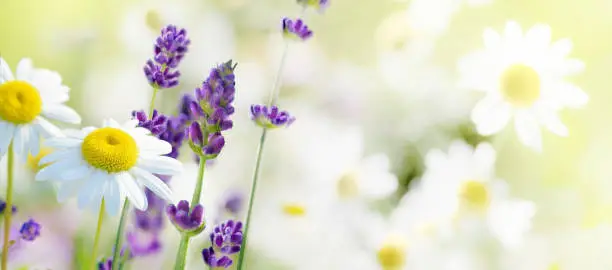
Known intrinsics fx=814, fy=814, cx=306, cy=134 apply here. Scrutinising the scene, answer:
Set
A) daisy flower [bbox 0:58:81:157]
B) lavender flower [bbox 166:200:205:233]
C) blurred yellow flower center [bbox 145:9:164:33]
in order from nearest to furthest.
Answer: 1. lavender flower [bbox 166:200:205:233]
2. daisy flower [bbox 0:58:81:157]
3. blurred yellow flower center [bbox 145:9:164:33]

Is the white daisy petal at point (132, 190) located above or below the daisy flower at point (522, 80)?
below

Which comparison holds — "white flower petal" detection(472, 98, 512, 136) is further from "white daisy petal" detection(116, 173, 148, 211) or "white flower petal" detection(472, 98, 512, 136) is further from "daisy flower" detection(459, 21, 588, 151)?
"white daisy petal" detection(116, 173, 148, 211)

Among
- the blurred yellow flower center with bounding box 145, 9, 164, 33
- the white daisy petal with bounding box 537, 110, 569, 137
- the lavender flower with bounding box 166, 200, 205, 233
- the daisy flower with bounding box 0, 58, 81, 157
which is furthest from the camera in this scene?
the blurred yellow flower center with bounding box 145, 9, 164, 33

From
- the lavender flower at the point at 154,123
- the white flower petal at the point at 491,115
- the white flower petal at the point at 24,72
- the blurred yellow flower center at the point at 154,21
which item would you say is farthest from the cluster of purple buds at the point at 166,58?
the blurred yellow flower center at the point at 154,21

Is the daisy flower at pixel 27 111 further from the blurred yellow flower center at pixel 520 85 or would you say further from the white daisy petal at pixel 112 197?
the blurred yellow flower center at pixel 520 85

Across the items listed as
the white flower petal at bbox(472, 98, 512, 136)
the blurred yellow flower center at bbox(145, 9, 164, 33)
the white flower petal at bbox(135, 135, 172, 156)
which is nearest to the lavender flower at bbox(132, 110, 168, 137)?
the white flower petal at bbox(135, 135, 172, 156)

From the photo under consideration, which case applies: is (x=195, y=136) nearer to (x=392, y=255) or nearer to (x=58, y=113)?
(x=58, y=113)

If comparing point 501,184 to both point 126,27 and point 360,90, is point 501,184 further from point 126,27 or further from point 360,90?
point 126,27

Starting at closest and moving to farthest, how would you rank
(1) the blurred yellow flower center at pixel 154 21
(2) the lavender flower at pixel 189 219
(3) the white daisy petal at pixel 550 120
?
(2) the lavender flower at pixel 189 219, (3) the white daisy petal at pixel 550 120, (1) the blurred yellow flower center at pixel 154 21
